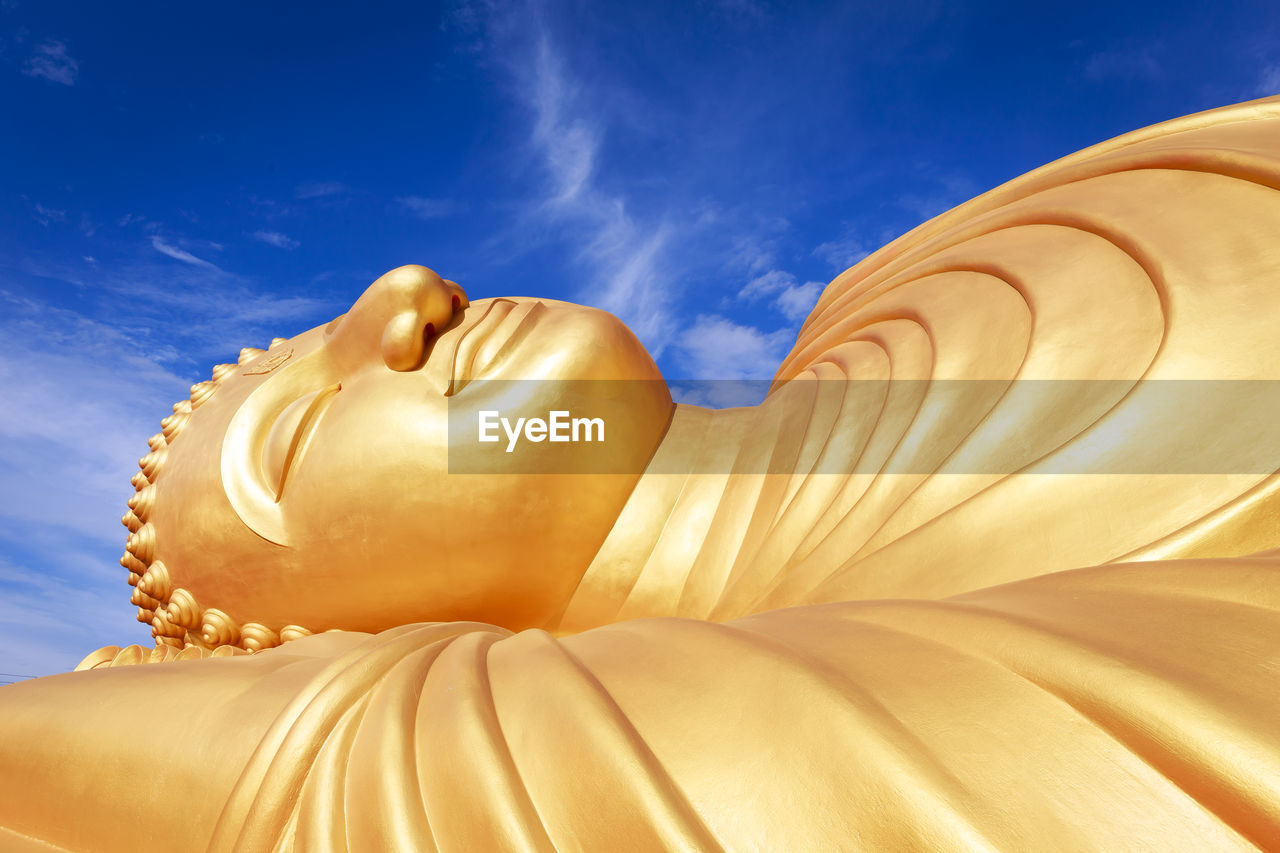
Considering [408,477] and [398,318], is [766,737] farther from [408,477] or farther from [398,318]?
[398,318]

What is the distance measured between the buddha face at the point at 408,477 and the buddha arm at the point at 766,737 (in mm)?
1317

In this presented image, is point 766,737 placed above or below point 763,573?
below

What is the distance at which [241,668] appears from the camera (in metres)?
1.45

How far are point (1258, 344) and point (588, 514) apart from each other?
6.21 feet

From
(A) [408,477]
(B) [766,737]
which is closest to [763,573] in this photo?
(A) [408,477]

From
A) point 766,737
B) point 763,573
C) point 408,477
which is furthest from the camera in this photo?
point 408,477

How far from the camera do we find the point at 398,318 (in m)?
2.68

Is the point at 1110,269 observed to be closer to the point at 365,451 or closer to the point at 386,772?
the point at 386,772

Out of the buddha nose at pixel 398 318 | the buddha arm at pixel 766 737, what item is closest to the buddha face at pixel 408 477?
the buddha nose at pixel 398 318

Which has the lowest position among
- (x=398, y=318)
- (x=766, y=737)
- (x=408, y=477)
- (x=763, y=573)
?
(x=766, y=737)

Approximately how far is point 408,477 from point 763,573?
3.92 ft

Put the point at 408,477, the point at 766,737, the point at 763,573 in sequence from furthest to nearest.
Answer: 1. the point at 408,477
2. the point at 763,573
3. the point at 766,737

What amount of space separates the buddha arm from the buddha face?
132 cm

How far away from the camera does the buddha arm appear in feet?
2.51
